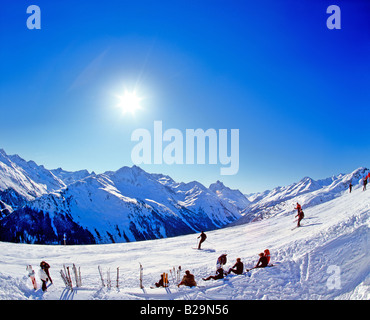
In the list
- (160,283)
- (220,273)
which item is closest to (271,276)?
(220,273)

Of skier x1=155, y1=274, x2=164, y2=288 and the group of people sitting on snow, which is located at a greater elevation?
the group of people sitting on snow

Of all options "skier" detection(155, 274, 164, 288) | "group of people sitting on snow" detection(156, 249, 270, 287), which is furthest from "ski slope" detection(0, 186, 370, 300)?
"skier" detection(155, 274, 164, 288)

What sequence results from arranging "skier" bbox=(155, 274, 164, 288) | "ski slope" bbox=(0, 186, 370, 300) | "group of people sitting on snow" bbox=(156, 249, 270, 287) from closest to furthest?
"ski slope" bbox=(0, 186, 370, 300) < "group of people sitting on snow" bbox=(156, 249, 270, 287) < "skier" bbox=(155, 274, 164, 288)

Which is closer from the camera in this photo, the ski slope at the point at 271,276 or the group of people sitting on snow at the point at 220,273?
the ski slope at the point at 271,276

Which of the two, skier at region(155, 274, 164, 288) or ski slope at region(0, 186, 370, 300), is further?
skier at region(155, 274, 164, 288)

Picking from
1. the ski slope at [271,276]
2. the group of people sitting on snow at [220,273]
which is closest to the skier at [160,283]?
the group of people sitting on snow at [220,273]

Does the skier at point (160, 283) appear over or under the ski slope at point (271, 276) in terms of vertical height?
under

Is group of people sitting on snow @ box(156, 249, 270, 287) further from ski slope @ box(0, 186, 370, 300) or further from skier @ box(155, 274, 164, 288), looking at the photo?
ski slope @ box(0, 186, 370, 300)

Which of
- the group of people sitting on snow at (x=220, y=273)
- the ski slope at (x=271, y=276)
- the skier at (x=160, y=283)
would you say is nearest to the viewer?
the ski slope at (x=271, y=276)

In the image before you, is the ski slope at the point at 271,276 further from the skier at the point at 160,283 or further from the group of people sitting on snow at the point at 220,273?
the skier at the point at 160,283

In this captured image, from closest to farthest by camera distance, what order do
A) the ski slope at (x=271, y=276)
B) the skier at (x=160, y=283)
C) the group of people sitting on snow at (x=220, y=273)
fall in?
the ski slope at (x=271, y=276)
the group of people sitting on snow at (x=220, y=273)
the skier at (x=160, y=283)
